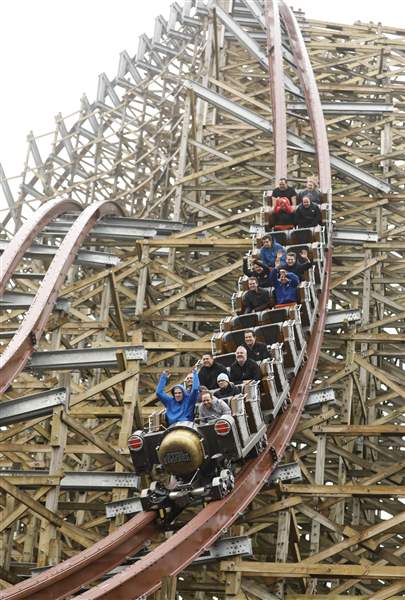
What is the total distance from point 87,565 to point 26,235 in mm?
4113

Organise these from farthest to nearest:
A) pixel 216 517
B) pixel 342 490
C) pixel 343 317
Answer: pixel 343 317
pixel 342 490
pixel 216 517

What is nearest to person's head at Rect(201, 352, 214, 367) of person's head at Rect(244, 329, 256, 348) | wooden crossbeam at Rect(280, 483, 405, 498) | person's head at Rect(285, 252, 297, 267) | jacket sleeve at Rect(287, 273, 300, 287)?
person's head at Rect(244, 329, 256, 348)

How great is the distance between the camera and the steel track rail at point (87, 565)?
8.25 meters

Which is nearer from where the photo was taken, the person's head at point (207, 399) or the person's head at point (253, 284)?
the person's head at point (207, 399)

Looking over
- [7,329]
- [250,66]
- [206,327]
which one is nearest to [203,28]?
[250,66]

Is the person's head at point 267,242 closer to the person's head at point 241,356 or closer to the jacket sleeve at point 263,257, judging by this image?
the jacket sleeve at point 263,257

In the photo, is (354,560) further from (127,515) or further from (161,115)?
(161,115)

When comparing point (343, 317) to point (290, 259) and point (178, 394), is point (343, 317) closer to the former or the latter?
point (290, 259)

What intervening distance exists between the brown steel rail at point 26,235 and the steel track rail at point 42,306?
0.32m

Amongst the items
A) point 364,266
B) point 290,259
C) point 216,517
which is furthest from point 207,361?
point 364,266

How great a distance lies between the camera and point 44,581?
829 centimetres

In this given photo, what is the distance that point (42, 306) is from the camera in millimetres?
10711

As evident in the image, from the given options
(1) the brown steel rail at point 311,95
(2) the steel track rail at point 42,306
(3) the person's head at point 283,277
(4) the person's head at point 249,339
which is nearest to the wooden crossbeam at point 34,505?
(2) the steel track rail at point 42,306

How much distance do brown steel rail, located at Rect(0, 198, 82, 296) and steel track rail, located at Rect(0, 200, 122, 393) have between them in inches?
12.6
